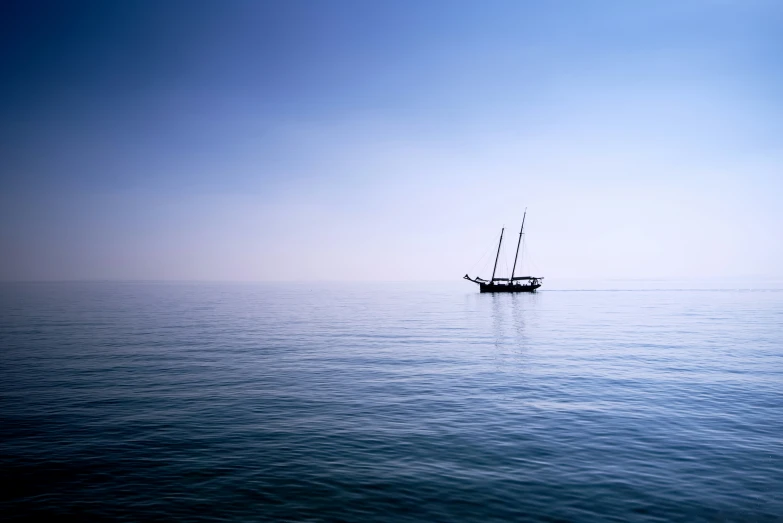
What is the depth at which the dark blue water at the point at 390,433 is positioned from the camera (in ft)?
43.5

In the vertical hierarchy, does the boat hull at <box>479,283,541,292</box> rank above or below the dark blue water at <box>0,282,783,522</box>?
above

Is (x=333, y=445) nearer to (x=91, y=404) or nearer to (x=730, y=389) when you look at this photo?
(x=91, y=404)

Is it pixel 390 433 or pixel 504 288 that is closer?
pixel 390 433

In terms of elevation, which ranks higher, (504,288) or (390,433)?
(504,288)

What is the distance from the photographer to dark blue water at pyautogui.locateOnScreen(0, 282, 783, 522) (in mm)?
13250

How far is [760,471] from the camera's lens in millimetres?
15328

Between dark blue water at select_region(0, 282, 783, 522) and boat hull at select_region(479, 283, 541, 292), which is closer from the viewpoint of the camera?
dark blue water at select_region(0, 282, 783, 522)

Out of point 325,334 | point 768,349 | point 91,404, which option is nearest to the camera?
point 91,404

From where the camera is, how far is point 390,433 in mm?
19250

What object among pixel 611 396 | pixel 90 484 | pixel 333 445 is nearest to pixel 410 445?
pixel 333 445

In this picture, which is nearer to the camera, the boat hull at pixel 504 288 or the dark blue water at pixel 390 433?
the dark blue water at pixel 390 433

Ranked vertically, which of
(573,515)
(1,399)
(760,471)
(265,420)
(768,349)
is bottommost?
(1,399)

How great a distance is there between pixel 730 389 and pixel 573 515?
65.4 feet

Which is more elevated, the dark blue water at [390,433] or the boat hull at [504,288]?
the boat hull at [504,288]
